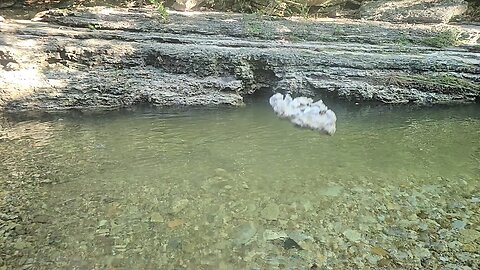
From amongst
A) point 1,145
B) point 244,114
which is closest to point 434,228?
point 244,114

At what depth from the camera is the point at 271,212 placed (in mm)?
3221

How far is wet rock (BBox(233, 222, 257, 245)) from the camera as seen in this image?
9.32 feet

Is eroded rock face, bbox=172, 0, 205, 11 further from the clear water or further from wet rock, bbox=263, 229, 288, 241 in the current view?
wet rock, bbox=263, 229, 288, 241

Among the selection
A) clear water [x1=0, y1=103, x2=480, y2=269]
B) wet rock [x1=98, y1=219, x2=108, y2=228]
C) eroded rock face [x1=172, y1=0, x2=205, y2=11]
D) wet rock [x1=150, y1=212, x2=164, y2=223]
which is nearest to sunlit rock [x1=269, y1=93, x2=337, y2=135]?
clear water [x1=0, y1=103, x2=480, y2=269]

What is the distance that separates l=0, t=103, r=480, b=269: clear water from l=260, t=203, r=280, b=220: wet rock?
0.02 m

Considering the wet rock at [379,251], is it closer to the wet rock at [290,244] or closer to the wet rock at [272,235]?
the wet rock at [290,244]

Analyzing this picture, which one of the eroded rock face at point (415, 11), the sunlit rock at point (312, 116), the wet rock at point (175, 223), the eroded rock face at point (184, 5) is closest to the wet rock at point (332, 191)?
the sunlit rock at point (312, 116)

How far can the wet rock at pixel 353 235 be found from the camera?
2891mm

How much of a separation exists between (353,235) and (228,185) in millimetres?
1137

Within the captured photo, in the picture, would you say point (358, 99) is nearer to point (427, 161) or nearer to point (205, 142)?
point (427, 161)

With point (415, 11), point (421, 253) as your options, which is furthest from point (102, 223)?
point (415, 11)

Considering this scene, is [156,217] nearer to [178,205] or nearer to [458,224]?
[178,205]

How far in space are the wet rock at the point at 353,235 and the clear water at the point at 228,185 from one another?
15mm

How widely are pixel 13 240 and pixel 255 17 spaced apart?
252 inches
